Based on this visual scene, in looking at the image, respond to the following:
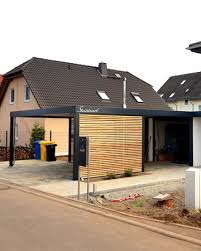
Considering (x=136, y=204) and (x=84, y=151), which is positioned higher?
(x=84, y=151)

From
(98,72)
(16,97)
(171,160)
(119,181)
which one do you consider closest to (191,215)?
(119,181)

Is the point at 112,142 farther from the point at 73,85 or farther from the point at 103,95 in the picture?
the point at 103,95

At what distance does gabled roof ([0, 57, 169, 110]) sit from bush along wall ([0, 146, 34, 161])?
2872 mm

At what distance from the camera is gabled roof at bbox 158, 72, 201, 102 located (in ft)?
161

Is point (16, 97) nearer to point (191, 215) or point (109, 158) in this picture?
point (109, 158)

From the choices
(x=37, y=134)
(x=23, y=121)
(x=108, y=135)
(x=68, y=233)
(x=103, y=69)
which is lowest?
(x=68, y=233)

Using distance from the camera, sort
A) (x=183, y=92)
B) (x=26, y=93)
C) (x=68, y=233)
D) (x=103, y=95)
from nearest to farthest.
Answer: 1. (x=68, y=233)
2. (x=26, y=93)
3. (x=103, y=95)
4. (x=183, y=92)

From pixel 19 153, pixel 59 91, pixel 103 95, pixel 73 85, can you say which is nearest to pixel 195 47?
pixel 19 153

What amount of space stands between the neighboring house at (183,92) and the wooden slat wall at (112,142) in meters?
33.1

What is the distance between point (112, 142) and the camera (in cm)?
1465

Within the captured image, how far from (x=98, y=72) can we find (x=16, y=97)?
7038mm

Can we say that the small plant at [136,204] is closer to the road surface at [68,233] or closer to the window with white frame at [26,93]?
the road surface at [68,233]

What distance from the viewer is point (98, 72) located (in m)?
31.3

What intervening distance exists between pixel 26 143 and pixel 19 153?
9.55ft
